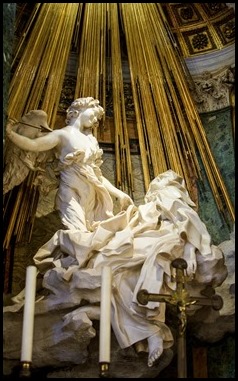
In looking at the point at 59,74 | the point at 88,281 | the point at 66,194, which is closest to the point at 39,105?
the point at 59,74

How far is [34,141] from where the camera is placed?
6152mm

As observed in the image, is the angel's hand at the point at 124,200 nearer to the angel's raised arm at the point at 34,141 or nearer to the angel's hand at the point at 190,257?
the angel's raised arm at the point at 34,141

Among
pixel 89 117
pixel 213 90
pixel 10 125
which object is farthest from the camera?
pixel 213 90

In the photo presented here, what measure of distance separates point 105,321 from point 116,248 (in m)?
1.02

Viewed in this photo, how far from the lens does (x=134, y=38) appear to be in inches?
284

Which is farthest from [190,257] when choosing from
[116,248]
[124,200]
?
[124,200]

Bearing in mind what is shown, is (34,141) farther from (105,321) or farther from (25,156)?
(105,321)

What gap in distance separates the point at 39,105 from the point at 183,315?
8.48 feet

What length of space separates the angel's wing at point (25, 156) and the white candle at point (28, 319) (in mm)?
1419

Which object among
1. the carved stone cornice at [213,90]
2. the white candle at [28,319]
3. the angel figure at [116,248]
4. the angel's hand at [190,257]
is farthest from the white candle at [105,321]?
the carved stone cornice at [213,90]

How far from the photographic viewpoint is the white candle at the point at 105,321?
4.54 m

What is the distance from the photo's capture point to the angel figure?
5383mm

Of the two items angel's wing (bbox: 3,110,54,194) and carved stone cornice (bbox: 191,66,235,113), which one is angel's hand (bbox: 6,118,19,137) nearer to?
angel's wing (bbox: 3,110,54,194)

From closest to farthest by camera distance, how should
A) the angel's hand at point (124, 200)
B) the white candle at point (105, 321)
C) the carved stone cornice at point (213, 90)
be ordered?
the white candle at point (105, 321), the angel's hand at point (124, 200), the carved stone cornice at point (213, 90)
